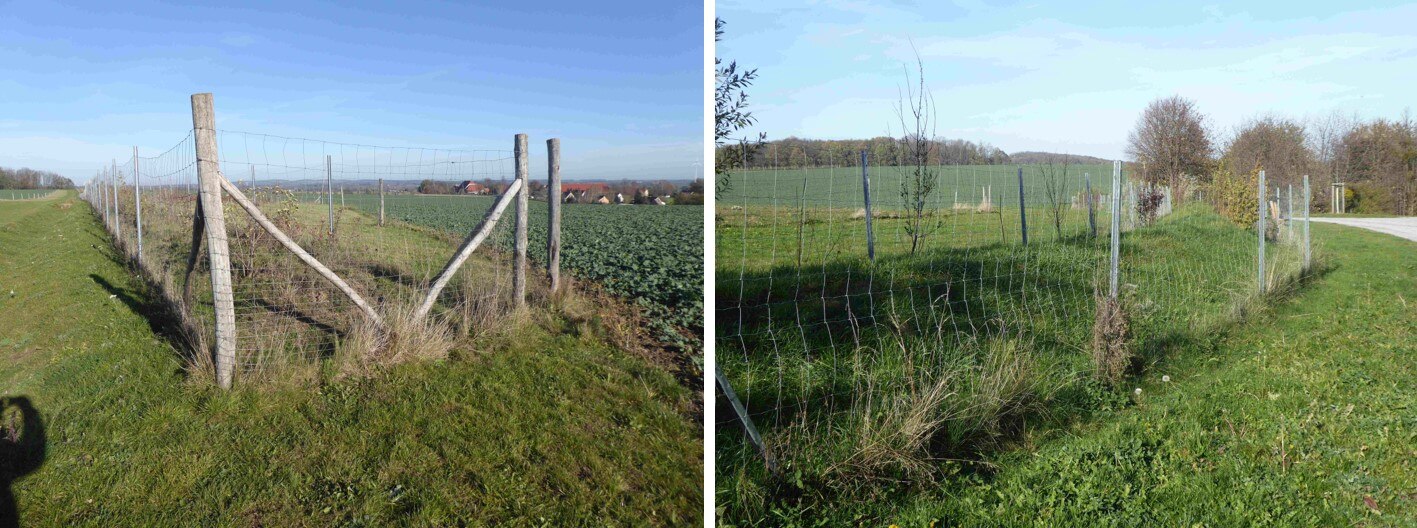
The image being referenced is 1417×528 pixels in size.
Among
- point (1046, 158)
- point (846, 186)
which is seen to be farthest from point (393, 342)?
point (1046, 158)

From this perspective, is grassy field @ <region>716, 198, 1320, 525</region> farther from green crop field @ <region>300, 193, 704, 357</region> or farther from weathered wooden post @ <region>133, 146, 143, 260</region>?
weathered wooden post @ <region>133, 146, 143, 260</region>

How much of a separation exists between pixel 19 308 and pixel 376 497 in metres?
4.23

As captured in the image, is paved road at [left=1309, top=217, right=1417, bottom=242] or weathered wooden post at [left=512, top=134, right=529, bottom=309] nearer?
weathered wooden post at [left=512, top=134, right=529, bottom=309]

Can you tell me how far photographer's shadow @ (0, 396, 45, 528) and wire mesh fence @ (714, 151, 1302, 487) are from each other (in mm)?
2659

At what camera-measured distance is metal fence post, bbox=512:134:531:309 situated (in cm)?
457

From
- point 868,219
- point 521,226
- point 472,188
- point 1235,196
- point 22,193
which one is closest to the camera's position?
point 521,226

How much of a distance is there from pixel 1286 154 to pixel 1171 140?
0.78m

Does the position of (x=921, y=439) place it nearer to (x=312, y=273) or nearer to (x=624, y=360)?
(x=624, y=360)

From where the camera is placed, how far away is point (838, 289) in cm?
421

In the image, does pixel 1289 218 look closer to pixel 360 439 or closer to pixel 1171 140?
pixel 1171 140

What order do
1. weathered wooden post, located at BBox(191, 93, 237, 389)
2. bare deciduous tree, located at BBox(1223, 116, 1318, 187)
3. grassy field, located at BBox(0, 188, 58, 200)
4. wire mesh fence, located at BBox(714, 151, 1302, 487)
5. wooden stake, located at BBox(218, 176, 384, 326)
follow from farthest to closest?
1. grassy field, located at BBox(0, 188, 58, 200)
2. bare deciduous tree, located at BBox(1223, 116, 1318, 187)
3. wooden stake, located at BBox(218, 176, 384, 326)
4. weathered wooden post, located at BBox(191, 93, 237, 389)
5. wire mesh fence, located at BBox(714, 151, 1302, 487)

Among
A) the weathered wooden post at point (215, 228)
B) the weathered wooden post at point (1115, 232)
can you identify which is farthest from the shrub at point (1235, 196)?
the weathered wooden post at point (215, 228)

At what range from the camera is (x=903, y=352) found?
295 centimetres

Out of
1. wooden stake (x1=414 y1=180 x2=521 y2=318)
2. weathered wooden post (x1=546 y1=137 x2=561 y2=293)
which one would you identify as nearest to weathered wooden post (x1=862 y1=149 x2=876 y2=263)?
weathered wooden post (x1=546 y1=137 x2=561 y2=293)
